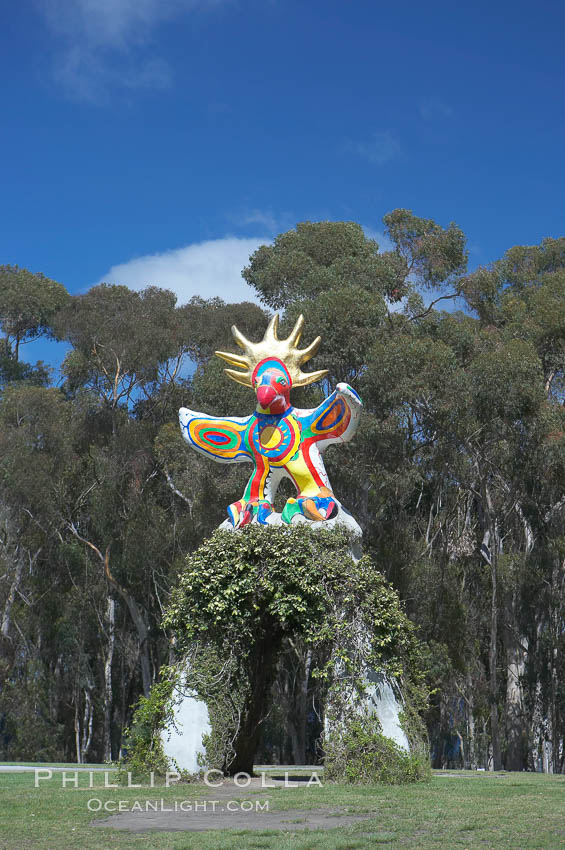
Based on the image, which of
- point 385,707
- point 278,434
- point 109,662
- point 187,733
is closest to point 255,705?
point 187,733

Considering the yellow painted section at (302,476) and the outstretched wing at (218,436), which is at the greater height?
the outstretched wing at (218,436)

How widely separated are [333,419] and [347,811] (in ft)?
27.3

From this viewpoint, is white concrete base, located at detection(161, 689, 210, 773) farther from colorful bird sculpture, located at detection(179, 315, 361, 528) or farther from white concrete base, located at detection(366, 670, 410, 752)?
colorful bird sculpture, located at detection(179, 315, 361, 528)

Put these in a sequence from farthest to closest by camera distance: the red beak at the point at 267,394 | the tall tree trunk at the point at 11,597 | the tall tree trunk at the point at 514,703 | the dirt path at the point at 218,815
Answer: the tall tree trunk at the point at 11,597, the tall tree trunk at the point at 514,703, the red beak at the point at 267,394, the dirt path at the point at 218,815

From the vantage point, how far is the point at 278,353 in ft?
55.8

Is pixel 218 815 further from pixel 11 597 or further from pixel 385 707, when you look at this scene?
pixel 11 597

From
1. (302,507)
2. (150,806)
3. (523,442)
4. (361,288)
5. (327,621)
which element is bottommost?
(150,806)

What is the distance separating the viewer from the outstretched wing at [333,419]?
628 inches

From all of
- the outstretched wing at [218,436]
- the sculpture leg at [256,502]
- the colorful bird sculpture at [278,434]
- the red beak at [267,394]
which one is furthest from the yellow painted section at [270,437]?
the red beak at [267,394]

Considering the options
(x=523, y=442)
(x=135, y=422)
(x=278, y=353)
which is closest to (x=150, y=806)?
(x=278, y=353)

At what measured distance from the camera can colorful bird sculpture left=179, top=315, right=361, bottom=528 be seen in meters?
16.0

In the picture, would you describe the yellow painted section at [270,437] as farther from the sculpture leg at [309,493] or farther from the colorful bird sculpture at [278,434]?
the sculpture leg at [309,493]

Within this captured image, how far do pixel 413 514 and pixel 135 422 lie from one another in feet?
30.8

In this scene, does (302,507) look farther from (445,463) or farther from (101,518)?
(101,518)
